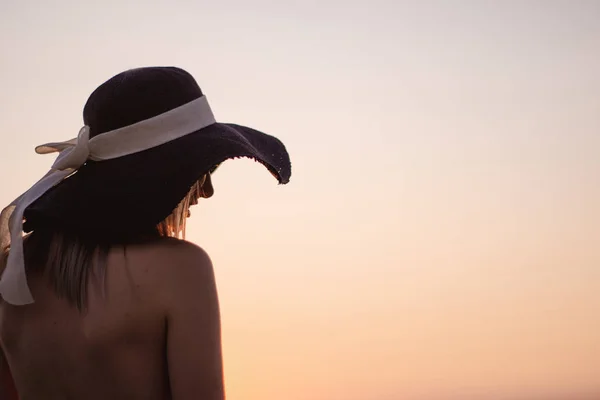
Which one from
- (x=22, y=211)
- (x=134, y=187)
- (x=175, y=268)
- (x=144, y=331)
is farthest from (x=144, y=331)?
(x=22, y=211)

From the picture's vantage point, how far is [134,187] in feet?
6.43

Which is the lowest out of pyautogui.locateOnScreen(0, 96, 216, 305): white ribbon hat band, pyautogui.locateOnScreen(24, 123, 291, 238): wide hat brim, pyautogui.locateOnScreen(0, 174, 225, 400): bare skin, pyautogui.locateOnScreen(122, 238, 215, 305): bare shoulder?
pyautogui.locateOnScreen(0, 174, 225, 400): bare skin

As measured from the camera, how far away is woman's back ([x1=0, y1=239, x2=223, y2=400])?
1850 millimetres

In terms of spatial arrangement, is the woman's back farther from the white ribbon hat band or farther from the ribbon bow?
the white ribbon hat band

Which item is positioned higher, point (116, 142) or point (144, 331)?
point (116, 142)

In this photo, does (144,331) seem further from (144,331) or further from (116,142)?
(116,142)

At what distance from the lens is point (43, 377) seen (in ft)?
6.37

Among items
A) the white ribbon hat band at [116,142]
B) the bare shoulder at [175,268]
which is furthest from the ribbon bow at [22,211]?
the bare shoulder at [175,268]

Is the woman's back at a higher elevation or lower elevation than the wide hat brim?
lower

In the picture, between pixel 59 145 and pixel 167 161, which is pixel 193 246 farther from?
pixel 59 145

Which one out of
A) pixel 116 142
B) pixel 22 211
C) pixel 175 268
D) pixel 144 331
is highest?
pixel 116 142

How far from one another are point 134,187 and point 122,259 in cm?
17

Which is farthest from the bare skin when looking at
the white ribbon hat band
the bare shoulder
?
the white ribbon hat band

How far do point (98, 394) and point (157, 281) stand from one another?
10.2 inches
